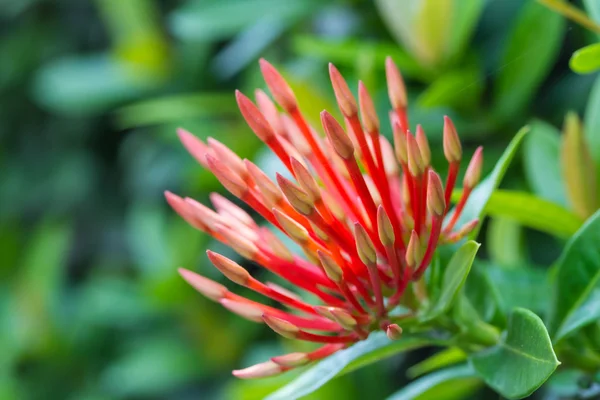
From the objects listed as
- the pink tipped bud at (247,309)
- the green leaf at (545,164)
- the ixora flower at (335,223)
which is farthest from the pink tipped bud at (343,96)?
the green leaf at (545,164)

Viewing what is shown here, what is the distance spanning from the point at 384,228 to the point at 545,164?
0.23 meters

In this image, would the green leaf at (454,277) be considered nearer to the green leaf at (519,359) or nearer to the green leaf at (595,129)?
the green leaf at (519,359)

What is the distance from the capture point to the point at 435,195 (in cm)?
31

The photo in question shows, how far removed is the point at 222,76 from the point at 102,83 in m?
0.20

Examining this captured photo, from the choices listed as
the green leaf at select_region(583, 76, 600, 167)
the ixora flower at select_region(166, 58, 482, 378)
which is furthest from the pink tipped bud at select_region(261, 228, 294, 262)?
the green leaf at select_region(583, 76, 600, 167)

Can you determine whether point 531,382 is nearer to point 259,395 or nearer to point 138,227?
point 259,395

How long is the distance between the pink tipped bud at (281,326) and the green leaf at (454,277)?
72 millimetres

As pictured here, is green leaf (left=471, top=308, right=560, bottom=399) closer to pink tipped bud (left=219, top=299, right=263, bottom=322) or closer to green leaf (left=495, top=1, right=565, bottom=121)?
pink tipped bud (left=219, top=299, right=263, bottom=322)

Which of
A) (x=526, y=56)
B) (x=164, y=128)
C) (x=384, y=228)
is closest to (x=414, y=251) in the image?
(x=384, y=228)

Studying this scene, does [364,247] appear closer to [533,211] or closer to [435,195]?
[435,195]

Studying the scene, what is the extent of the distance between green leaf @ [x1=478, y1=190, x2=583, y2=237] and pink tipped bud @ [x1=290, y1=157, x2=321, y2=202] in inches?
4.9

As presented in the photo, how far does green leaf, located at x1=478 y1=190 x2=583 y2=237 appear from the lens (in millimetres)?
402

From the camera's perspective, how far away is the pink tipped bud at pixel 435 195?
30cm

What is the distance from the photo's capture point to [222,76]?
3.38 ft
